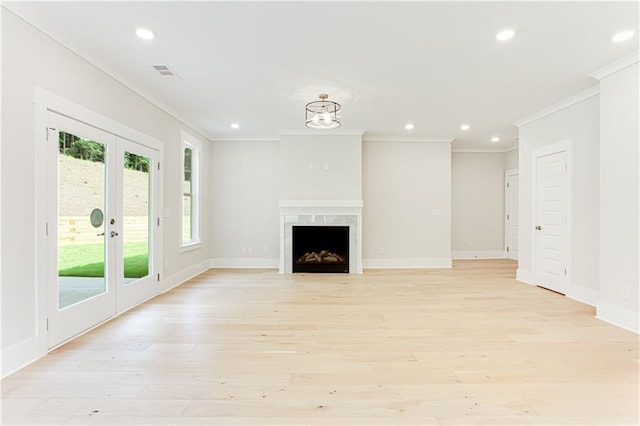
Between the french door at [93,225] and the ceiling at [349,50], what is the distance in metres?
0.85

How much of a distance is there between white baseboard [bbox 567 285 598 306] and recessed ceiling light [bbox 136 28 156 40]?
5701 millimetres

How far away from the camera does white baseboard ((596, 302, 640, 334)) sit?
10.0 feet

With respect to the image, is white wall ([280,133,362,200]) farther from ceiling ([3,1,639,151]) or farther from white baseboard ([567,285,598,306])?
white baseboard ([567,285,598,306])

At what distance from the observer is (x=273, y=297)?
14.2ft

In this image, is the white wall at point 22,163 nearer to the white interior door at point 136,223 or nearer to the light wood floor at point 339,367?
the light wood floor at point 339,367

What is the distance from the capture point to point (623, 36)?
2.75 metres

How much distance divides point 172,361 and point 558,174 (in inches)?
214

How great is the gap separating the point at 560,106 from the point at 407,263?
3700mm

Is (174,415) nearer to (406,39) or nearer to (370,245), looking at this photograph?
(406,39)

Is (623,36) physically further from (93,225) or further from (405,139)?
(93,225)

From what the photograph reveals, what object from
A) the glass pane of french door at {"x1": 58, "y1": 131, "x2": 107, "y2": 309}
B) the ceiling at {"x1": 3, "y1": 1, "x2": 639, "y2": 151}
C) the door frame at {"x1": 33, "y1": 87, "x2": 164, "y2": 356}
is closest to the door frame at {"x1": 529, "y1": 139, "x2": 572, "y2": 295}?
the ceiling at {"x1": 3, "y1": 1, "x2": 639, "y2": 151}

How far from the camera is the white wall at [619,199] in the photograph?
3090 mm

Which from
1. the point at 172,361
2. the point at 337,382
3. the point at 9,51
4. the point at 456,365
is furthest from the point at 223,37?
the point at 456,365

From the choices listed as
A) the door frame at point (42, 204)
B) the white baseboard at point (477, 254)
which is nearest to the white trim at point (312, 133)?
the door frame at point (42, 204)
